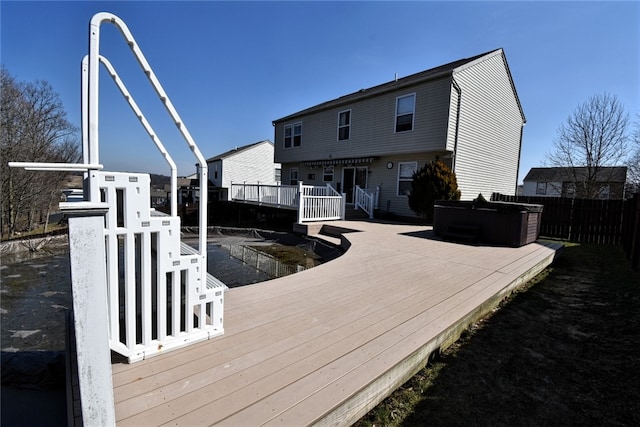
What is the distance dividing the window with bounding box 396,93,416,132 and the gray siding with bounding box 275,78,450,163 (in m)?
0.17

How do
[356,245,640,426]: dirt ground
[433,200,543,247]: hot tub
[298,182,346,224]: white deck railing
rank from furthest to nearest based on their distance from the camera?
[298,182,346,224]: white deck railing < [433,200,543,247]: hot tub < [356,245,640,426]: dirt ground

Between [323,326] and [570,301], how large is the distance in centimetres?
374

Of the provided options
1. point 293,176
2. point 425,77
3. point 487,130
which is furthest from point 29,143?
point 487,130

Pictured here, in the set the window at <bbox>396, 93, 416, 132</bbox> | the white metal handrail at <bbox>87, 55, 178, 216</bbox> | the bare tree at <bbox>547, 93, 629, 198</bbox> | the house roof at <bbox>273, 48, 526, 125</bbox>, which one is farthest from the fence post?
the bare tree at <bbox>547, 93, 629, 198</bbox>

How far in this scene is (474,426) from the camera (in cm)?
173

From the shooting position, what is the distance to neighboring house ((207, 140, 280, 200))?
26.9 metres

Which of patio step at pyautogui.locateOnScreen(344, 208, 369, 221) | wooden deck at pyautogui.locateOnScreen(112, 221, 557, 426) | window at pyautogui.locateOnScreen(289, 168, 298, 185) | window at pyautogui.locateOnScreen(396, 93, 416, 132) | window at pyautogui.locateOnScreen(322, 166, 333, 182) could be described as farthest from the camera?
window at pyautogui.locateOnScreen(289, 168, 298, 185)

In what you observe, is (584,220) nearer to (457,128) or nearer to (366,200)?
(457,128)

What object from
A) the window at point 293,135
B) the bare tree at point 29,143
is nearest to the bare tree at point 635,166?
the window at point 293,135

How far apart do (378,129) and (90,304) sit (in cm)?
1276

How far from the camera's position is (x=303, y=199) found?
9.80 meters

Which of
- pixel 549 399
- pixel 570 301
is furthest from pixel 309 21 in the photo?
pixel 549 399

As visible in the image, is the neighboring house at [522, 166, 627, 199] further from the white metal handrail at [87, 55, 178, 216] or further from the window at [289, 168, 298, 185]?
the white metal handrail at [87, 55, 178, 216]

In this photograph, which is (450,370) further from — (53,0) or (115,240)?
(53,0)
